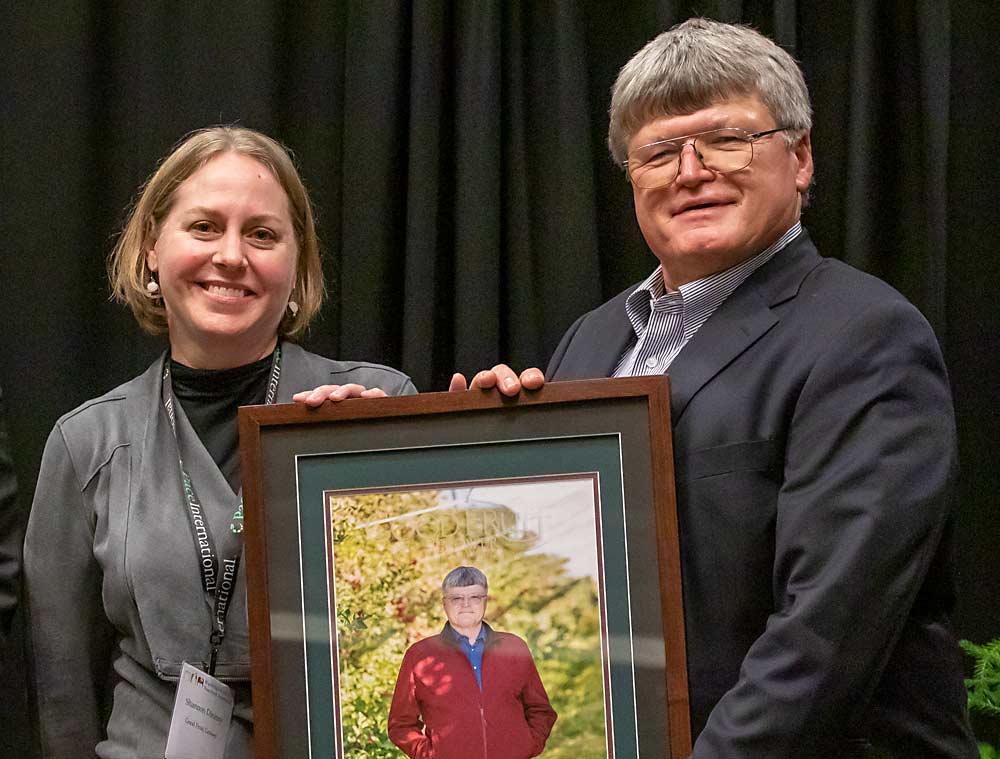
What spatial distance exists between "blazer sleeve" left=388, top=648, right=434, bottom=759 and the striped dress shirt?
53 cm

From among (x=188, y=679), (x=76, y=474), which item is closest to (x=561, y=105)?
(x=76, y=474)

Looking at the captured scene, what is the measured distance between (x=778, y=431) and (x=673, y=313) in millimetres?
332

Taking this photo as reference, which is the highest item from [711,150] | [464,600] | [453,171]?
Answer: [453,171]

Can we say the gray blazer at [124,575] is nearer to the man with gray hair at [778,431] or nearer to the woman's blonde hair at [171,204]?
the woman's blonde hair at [171,204]

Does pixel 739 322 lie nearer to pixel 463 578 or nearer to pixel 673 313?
pixel 673 313

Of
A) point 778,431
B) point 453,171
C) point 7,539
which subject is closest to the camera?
point 778,431

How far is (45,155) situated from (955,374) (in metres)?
2.00

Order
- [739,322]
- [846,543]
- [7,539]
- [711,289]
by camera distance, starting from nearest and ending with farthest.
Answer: [846,543], [739,322], [711,289], [7,539]

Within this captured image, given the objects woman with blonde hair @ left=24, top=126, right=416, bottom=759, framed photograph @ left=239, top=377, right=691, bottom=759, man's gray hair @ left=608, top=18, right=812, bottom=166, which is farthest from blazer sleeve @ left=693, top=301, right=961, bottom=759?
woman with blonde hair @ left=24, top=126, right=416, bottom=759

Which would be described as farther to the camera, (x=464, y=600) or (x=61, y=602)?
(x=61, y=602)

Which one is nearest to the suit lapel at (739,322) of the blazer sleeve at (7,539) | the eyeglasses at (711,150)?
the eyeglasses at (711,150)

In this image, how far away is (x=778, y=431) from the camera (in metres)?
1.45

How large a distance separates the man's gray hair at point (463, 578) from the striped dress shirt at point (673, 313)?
39cm

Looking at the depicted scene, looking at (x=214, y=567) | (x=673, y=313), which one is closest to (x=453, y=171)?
(x=673, y=313)
